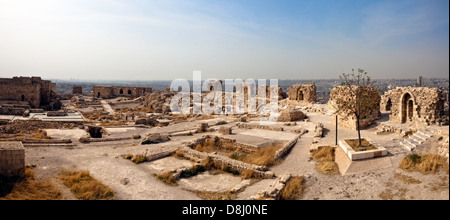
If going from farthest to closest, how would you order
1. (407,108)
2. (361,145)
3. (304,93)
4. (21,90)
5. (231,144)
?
(304,93) → (21,90) → (407,108) → (231,144) → (361,145)

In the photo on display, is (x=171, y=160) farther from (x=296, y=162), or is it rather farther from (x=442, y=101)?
(x=442, y=101)

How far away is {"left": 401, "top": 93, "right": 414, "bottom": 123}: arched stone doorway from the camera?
15.5 metres

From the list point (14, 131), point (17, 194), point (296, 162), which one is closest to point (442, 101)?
point (296, 162)

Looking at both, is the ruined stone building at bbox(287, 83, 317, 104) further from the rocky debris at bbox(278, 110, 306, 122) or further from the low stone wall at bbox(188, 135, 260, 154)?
the low stone wall at bbox(188, 135, 260, 154)

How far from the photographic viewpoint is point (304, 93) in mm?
30719

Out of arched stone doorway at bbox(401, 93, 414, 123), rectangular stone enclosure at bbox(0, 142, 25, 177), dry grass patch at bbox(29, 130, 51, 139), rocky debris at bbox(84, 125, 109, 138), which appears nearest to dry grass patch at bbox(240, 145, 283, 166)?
arched stone doorway at bbox(401, 93, 414, 123)

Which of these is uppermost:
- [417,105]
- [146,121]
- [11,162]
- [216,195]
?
[417,105]

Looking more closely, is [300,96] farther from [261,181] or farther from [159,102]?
[261,181]

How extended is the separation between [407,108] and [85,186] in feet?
52.4

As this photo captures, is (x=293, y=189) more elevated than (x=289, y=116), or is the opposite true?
(x=289, y=116)

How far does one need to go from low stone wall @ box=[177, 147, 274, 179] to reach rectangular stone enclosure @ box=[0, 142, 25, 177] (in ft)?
20.1

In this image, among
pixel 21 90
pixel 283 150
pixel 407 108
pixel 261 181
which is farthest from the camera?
pixel 21 90

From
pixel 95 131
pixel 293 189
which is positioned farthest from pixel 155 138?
pixel 293 189

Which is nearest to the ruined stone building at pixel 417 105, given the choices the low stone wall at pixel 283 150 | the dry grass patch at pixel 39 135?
the low stone wall at pixel 283 150
